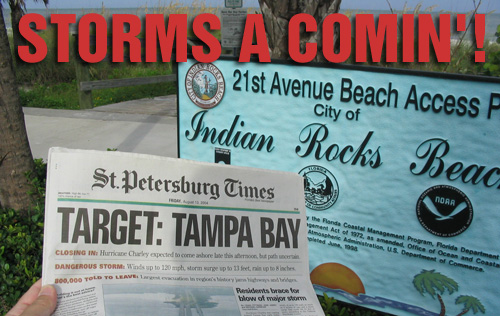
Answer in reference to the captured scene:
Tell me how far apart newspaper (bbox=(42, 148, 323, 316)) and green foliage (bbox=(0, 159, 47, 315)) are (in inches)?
46.9

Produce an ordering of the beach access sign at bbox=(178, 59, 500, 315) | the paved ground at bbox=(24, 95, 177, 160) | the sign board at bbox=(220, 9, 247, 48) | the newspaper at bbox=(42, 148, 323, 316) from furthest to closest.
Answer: the paved ground at bbox=(24, 95, 177, 160)
the sign board at bbox=(220, 9, 247, 48)
the beach access sign at bbox=(178, 59, 500, 315)
the newspaper at bbox=(42, 148, 323, 316)

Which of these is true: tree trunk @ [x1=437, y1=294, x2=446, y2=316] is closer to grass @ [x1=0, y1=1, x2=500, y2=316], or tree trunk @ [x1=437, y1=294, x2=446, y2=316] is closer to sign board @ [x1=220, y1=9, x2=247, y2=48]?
sign board @ [x1=220, y1=9, x2=247, y2=48]

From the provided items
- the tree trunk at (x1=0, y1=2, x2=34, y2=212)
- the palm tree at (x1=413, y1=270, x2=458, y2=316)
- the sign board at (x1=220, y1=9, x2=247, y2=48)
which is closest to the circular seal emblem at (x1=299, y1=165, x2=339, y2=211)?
the palm tree at (x1=413, y1=270, x2=458, y2=316)

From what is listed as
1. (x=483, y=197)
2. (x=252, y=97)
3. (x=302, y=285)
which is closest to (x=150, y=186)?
(x=302, y=285)

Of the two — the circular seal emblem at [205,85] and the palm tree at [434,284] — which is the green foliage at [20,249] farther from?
the palm tree at [434,284]

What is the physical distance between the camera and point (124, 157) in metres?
1.53

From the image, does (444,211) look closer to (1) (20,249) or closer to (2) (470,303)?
(2) (470,303)

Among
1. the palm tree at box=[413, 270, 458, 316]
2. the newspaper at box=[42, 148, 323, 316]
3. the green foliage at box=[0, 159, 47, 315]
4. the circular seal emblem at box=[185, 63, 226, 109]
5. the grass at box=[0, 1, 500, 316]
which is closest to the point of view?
the newspaper at box=[42, 148, 323, 316]

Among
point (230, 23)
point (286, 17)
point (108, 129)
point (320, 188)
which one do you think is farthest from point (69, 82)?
point (320, 188)

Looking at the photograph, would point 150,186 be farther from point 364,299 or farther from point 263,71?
point 364,299

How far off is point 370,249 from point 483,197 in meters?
0.59

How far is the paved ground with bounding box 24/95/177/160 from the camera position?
6.70m

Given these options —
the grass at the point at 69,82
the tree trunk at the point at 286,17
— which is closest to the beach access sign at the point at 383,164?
the tree trunk at the point at 286,17

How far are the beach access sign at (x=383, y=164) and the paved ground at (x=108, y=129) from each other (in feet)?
12.2
